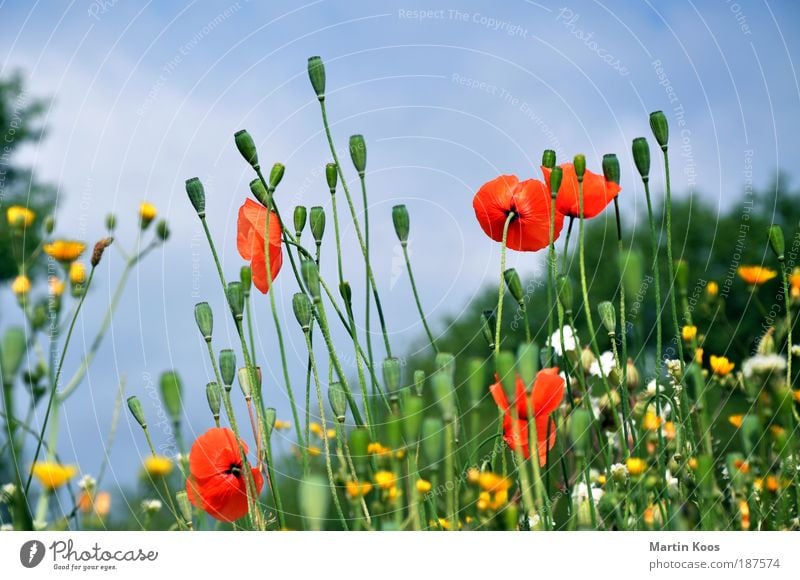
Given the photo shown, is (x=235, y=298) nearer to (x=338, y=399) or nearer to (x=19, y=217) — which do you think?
(x=338, y=399)

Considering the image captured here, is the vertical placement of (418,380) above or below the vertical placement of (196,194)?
below

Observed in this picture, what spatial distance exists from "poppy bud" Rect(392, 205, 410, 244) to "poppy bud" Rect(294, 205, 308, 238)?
7 cm

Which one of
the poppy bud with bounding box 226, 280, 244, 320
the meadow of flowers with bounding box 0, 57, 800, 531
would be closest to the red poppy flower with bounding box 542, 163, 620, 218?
the meadow of flowers with bounding box 0, 57, 800, 531

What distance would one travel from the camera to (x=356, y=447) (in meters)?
0.54

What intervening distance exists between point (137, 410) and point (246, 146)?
8.5 inches

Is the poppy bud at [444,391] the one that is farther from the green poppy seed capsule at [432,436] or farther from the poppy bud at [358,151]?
the poppy bud at [358,151]

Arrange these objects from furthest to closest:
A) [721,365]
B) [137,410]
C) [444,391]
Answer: [721,365] → [137,410] → [444,391]

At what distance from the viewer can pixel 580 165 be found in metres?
0.71

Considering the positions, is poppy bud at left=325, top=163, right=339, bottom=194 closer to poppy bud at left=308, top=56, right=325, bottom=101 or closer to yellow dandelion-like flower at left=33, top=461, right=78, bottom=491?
poppy bud at left=308, top=56, right=325, bottom=101

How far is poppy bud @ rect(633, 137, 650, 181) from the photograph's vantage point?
2.36 feet

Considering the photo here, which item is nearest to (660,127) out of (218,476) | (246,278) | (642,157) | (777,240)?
(642,157)

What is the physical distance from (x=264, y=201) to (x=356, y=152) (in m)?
0.08

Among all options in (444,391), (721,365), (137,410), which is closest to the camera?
(444,391)
